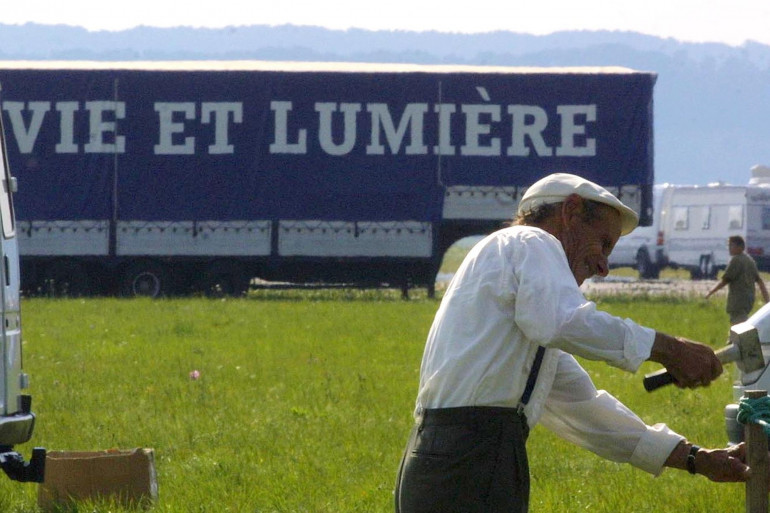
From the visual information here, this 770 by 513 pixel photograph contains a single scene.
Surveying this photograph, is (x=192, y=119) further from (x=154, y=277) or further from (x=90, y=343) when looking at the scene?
(x=90, y=343)

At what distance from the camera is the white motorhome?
42.3 meters

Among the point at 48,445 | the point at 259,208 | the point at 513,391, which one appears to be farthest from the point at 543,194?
the point at 259,208

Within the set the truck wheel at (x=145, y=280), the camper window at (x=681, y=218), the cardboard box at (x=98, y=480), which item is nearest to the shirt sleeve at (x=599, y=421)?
the cardboard box at (x=98, y=480)

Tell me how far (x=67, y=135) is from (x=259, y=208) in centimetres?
386

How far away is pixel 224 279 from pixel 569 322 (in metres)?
24.3

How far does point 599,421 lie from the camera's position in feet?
16.8

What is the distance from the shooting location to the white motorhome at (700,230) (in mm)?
42281

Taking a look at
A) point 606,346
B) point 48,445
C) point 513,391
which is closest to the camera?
point 606,346

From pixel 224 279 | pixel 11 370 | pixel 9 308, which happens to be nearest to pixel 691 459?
pixel 11 370

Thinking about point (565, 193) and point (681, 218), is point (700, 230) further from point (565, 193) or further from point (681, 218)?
point (565, 193)

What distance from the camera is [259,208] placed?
27703 millimetres

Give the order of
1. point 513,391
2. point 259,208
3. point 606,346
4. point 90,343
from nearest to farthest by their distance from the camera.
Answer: point 606,346 → point 513,391 → point 90,343 → point 259,208

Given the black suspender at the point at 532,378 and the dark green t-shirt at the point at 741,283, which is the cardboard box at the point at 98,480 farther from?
the dark green t-shirt at the point at 741,283

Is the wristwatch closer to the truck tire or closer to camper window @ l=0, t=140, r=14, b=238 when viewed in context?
camper window @ l=0, t=140, r=14, b=238
